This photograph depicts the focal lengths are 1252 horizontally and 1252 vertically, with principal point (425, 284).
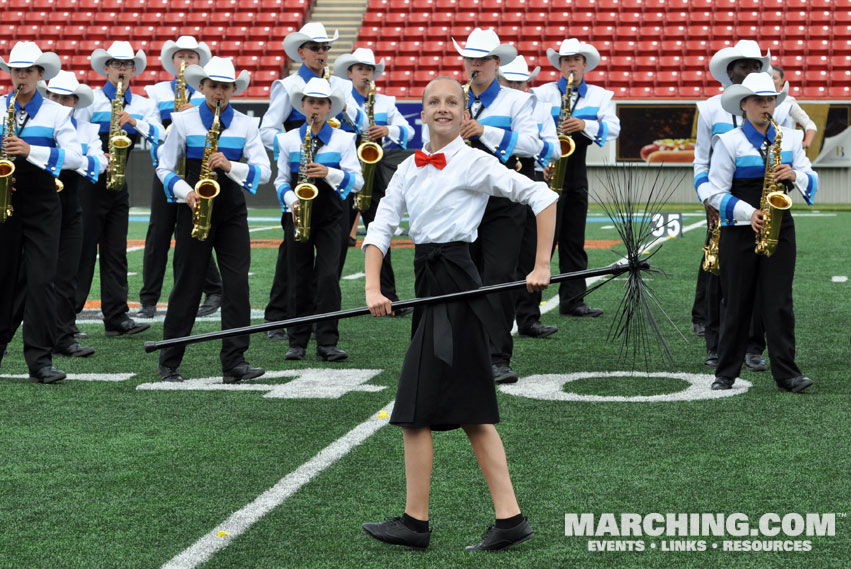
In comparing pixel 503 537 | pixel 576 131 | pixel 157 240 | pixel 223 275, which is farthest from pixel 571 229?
pixel 503 537

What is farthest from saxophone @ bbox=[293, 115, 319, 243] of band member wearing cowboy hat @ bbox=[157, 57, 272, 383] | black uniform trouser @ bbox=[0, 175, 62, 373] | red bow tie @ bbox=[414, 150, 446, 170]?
red bow tie @ bbox=[414, 150, 446, 170]

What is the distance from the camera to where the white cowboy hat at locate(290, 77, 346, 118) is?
297 inches

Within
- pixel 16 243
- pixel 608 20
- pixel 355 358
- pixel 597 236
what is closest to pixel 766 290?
pixel 355 358

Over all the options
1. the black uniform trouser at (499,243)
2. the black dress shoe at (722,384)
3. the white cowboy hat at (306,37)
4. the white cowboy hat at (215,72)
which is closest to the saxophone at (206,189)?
the white cowboy hat at (215,72)

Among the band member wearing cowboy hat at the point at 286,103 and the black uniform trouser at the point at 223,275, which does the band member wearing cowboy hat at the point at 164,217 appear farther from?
the black uniform trouser at the point at 223,275

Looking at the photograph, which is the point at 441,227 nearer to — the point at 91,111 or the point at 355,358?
the point at 355,358

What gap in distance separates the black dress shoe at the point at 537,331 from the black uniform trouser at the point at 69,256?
3.02 m

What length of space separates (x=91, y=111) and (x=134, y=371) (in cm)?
281

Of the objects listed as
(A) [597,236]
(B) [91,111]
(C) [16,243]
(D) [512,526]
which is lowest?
(A) [597,236]

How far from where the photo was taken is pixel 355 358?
25.5 feet

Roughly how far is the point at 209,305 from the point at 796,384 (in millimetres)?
5225

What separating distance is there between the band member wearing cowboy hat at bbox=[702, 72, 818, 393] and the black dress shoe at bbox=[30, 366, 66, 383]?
358cm

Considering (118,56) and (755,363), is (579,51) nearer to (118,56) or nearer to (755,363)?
(755,363)

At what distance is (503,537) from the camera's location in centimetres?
397
